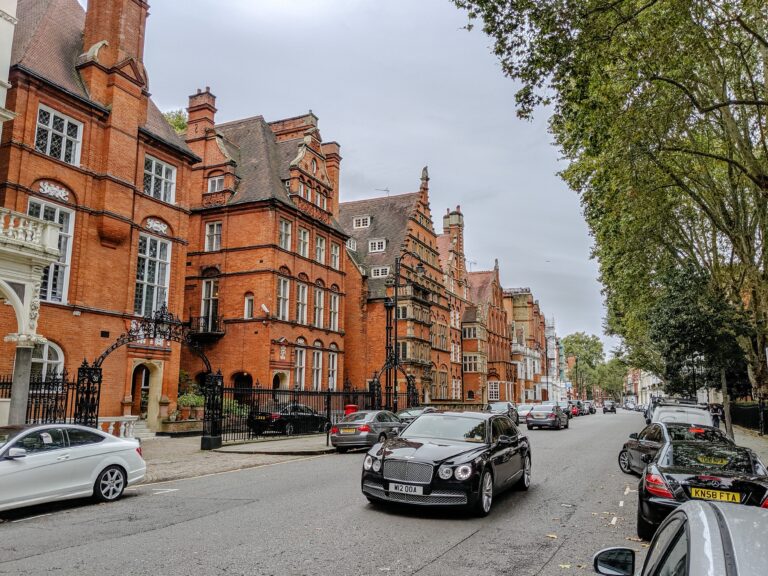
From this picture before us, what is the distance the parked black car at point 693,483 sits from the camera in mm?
7164

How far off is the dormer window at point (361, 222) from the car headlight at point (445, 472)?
44349mm

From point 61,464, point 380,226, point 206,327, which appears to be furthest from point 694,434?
point 380,226

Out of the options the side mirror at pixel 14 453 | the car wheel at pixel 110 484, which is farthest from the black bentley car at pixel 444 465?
the side mirror at pixel 14 453

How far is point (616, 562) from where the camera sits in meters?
2.94

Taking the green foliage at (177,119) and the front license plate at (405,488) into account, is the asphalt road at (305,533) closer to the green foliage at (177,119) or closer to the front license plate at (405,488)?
the front license plate at (405,488)

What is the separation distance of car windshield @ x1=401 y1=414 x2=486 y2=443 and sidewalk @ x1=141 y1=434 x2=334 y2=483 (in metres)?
6.48

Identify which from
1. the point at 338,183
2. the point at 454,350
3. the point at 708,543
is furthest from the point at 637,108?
the point at 454,350

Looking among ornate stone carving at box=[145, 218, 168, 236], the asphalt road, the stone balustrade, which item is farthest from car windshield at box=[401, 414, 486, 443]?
ornate stone carving at box=[145, 218, 168, 236]

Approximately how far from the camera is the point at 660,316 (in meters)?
25.1

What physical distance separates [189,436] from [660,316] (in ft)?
69.4

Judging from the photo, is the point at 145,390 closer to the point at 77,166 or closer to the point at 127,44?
the point at 77,166

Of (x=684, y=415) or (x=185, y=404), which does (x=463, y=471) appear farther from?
(x=185, y=404)

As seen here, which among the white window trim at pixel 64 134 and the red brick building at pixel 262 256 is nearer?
the white window trim at pixel 64 134

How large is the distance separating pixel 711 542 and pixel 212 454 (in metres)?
18.3
